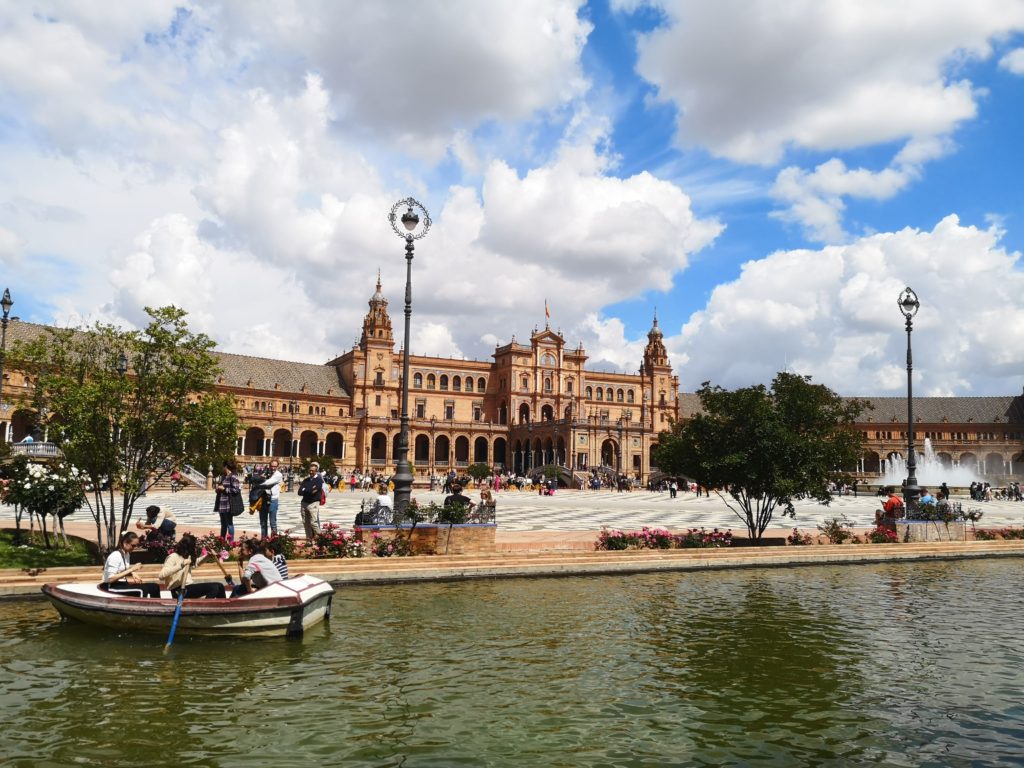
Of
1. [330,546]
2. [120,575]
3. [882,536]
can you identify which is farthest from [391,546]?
[882,536]

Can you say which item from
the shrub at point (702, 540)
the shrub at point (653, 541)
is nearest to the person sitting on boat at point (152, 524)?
the shrub at point (653, 541)

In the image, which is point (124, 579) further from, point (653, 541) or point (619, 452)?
point (619, 452)

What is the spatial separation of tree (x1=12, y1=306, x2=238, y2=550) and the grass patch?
1.10 m

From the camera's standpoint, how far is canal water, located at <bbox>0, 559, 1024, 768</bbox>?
645 cm

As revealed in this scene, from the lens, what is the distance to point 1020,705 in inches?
302

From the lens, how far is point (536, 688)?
8023 millimetres

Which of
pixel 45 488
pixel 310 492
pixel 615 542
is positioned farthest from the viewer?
pixel 615 542

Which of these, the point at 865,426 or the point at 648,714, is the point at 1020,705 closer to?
the point at 648,714

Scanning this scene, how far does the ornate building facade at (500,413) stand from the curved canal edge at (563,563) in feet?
187

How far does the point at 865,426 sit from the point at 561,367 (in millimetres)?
43199

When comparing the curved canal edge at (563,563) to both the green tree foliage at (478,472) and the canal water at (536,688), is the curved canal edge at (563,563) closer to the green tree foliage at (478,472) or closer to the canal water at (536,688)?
the canal water at (536,688)

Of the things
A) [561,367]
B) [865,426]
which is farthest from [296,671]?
[865,426]

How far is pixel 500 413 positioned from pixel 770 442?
3083 inches

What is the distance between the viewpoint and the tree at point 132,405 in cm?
1321
